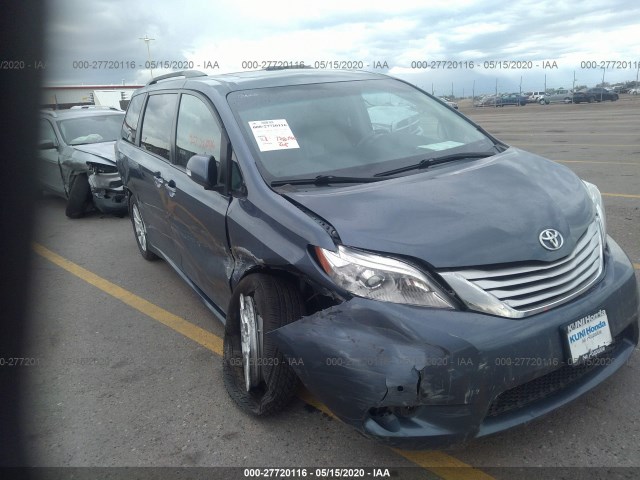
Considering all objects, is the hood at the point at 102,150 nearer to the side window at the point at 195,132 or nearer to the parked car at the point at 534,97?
the side window at the point at 195,132

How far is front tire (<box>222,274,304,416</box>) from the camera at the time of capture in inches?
111

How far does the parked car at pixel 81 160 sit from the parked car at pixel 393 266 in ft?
14.7

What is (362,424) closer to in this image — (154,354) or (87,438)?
(87,438)

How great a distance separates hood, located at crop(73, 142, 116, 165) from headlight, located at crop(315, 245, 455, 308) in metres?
6.19

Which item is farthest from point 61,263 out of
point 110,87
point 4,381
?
point 110,87

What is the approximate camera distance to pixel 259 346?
2.99 meters

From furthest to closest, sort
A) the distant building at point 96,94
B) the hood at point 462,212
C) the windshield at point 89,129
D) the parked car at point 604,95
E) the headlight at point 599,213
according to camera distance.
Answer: the parked car at point 604,95 < the distant building at point 96,94 < the windshield at point 89,129 < the headlight at point 599,213 < the hood at point 462,212

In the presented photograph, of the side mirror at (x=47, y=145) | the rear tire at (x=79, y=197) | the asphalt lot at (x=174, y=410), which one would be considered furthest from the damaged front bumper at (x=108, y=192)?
the asphalt lot at (x=174, y=410)

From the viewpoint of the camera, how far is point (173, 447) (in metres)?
2.94

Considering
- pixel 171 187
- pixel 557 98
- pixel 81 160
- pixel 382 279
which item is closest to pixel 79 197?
pixel 81 160

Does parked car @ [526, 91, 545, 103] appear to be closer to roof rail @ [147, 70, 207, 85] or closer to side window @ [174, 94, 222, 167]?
roof rail @ [147, 70, 207, 85]

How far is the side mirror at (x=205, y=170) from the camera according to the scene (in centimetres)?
330

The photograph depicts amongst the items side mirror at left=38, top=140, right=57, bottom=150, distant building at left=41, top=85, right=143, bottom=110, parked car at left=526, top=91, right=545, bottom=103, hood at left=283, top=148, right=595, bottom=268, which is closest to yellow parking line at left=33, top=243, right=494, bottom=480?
hood at left=283, top=148, right=595, bottom=268

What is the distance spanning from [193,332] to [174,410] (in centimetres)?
108
